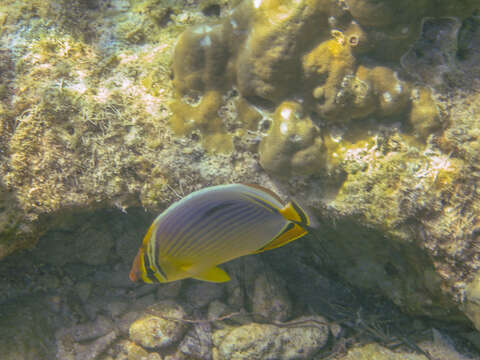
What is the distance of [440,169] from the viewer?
2.15 m

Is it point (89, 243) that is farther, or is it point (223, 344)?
point (89, 243)

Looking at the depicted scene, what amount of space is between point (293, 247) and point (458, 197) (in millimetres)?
1688

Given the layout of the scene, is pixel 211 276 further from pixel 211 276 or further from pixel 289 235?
pixel 289 235

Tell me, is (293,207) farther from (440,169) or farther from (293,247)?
(293,247)

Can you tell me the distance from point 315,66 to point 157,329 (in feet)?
10.1

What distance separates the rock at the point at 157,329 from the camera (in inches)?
126

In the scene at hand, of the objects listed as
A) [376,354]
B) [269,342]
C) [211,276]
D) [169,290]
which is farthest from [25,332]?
[376,354]

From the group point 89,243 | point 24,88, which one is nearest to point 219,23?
point 24,88

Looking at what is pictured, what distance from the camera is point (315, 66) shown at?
220 centimetres

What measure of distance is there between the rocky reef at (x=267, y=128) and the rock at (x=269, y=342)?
0.05 feet

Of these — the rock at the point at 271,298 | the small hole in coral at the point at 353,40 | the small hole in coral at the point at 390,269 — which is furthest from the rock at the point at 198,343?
the small hole in coral at the point at 353,40

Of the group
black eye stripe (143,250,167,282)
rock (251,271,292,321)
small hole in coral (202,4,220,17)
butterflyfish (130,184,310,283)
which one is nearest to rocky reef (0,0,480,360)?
small hole in coral (202,4,220,17)

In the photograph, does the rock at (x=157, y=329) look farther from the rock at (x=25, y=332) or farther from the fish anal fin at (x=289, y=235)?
the fish anal fin at (x=289, y=235)

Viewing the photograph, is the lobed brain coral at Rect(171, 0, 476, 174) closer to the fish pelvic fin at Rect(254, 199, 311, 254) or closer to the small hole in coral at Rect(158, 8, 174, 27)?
the small hole in coral at Rect(158, 8, 174, 27)
